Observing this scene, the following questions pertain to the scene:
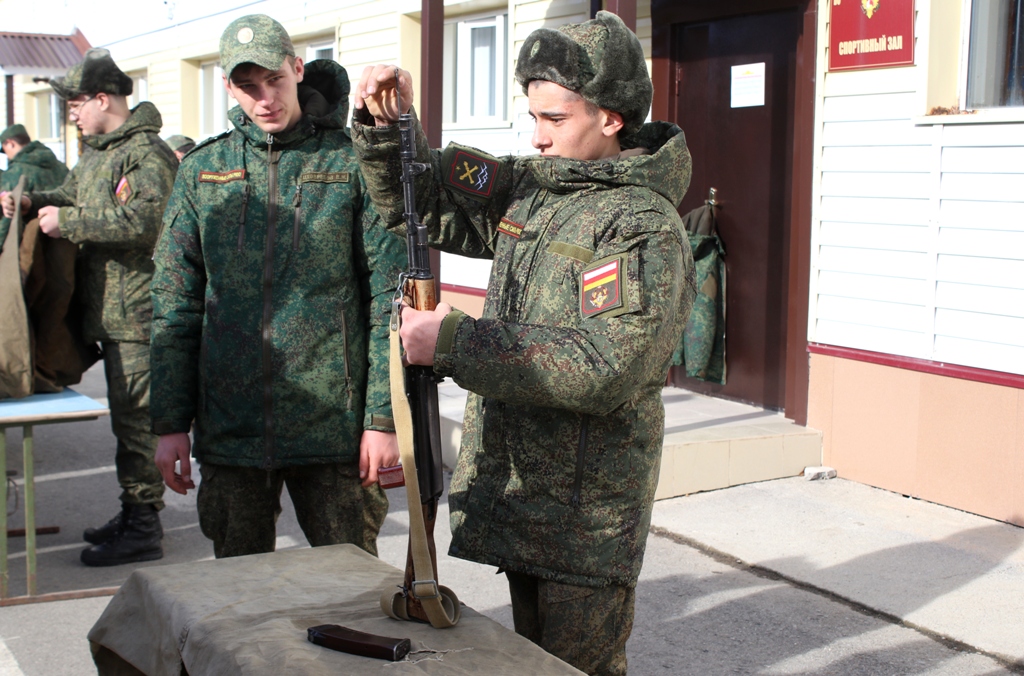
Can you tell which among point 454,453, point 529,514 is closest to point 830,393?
point 454,453

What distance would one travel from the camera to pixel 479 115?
32.1 feet

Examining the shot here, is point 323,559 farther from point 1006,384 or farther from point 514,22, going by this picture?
point 514,22

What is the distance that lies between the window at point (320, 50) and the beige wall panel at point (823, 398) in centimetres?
721

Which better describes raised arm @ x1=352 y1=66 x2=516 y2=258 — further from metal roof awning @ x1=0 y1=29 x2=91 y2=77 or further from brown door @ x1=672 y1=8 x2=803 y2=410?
metal roof awning @ x1=0 y1=29 x2=91 y2=77

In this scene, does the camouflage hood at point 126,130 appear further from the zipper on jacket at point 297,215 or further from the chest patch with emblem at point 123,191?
the zipper on jacket at point 297,215

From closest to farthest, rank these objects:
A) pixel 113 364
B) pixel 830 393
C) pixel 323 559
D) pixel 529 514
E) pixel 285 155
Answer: pixel 529 514 → pixel 323 559 → pixel 285 155 → pixel 113 364 → pixel 830 393

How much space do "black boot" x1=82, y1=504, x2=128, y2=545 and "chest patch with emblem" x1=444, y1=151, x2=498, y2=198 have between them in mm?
3270

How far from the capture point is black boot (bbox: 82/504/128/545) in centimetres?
506

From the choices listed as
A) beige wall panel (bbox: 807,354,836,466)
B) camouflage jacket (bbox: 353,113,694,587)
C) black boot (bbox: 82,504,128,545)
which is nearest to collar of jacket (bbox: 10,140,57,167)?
black boot (bbox: 82,504,128,545)

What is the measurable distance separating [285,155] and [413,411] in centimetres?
121

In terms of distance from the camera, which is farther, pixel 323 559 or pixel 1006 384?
pixel 1006 384

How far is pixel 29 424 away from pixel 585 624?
2.87 metres

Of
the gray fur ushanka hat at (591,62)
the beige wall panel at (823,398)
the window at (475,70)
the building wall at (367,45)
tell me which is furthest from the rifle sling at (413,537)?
the window at (475,70)

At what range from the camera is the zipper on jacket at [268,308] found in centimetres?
300
